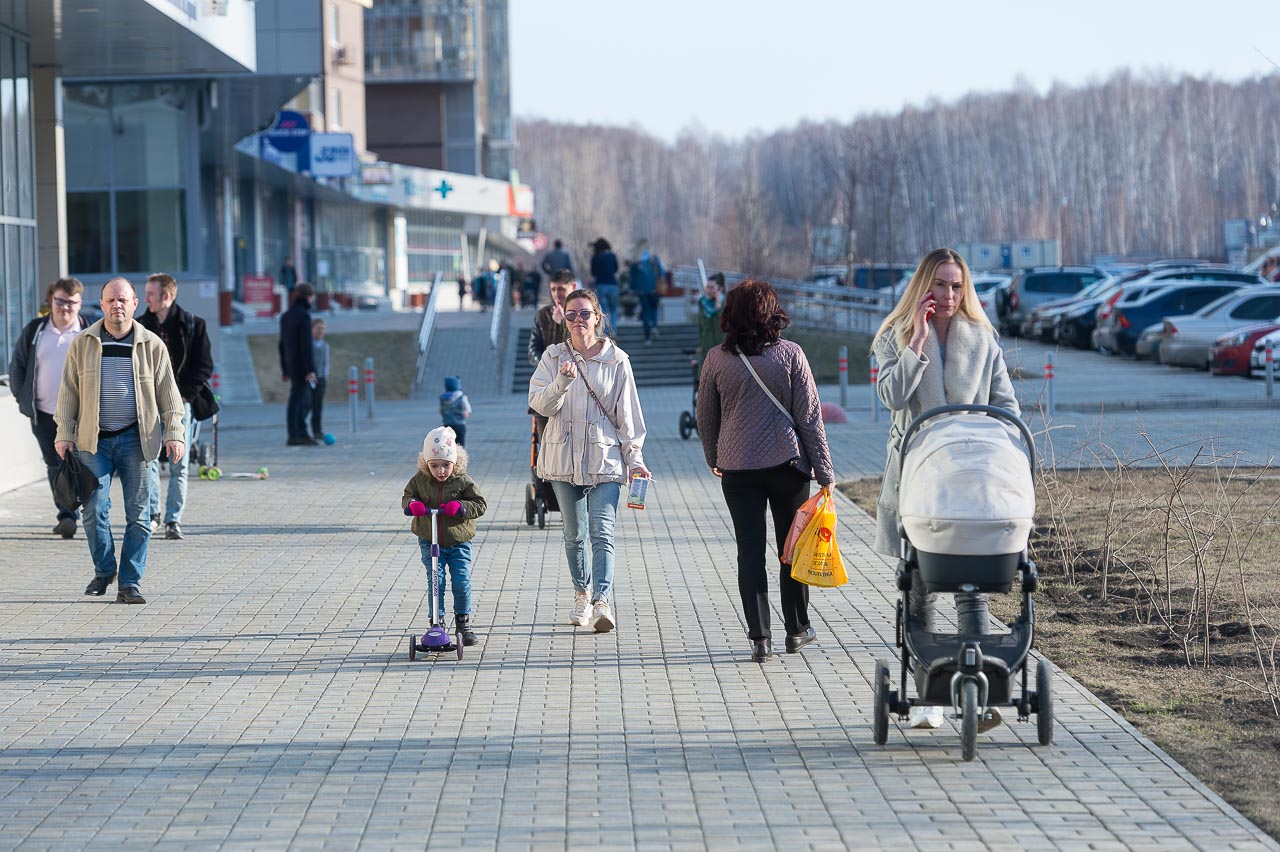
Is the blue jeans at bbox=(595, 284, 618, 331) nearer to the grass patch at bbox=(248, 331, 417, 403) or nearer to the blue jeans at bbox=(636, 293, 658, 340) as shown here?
the blue jeans at bbox=(636, 293, 658, 340)

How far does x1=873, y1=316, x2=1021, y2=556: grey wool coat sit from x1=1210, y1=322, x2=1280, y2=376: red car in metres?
24.7

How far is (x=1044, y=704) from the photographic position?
591 centimetres

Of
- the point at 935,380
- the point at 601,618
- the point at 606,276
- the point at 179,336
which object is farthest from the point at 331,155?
the point at 935,380

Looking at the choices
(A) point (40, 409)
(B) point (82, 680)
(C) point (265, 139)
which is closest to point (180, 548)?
(A) point (40, 409)

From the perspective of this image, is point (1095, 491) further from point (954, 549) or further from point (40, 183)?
point (40, 183)

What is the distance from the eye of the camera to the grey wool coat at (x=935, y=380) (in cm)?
635

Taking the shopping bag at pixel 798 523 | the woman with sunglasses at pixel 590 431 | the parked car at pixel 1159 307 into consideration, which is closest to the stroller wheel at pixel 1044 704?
the shopping bag at pixel 798 523

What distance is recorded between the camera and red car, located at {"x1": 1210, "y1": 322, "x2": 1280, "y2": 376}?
97.1 feet

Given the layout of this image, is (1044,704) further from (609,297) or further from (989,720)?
(609,297)

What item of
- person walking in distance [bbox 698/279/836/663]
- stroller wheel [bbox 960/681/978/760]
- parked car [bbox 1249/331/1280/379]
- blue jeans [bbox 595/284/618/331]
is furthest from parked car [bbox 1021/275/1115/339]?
stroller wheel [bbox 960/681/978/760]

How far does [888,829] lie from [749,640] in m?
2.96

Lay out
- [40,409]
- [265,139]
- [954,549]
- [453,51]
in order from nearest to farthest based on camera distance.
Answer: [954,549] → [40,409] → [265,139] → [453,51]

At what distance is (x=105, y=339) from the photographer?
31.5 feet

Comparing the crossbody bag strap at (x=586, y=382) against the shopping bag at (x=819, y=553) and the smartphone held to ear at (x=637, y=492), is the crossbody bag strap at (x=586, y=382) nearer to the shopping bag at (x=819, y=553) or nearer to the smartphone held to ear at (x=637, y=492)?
the smartphone held to ear at (x=637, y=492)
